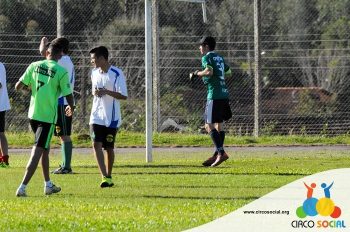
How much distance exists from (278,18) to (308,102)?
7.21 meters

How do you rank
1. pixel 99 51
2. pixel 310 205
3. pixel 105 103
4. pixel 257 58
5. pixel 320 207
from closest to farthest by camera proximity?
1. pixel 320 207
2. pixel 310 205
3. pixel 99 51
4. pixel 105 103
5. pixel 257 58

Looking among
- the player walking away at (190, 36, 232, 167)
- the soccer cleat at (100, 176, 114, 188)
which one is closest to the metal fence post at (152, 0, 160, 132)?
the player walking away at (190, 36, 232, 167)

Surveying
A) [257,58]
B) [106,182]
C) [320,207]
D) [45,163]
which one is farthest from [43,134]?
[257,58]

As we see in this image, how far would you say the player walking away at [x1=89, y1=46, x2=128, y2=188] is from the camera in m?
14.8

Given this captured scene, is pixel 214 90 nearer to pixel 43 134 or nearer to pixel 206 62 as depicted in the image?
pixel 206 62

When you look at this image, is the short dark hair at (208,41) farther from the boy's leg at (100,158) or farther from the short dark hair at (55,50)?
the short dark hair at (55,50)

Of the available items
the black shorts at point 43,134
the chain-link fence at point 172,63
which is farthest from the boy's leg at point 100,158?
the chain-link fence at point 172,63

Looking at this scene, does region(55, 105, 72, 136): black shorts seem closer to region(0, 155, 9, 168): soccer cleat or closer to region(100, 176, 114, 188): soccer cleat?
region(0, 155, 9, 168): soccer cleat


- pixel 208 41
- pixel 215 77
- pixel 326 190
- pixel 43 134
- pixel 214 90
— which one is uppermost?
pixel 208 41

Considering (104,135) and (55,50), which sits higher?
(55,50)

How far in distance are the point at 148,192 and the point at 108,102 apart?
1.89m

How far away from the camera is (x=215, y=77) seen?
715 inches

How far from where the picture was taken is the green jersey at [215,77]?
1809 cm

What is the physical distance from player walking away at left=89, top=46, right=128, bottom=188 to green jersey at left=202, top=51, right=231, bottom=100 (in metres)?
3.21
